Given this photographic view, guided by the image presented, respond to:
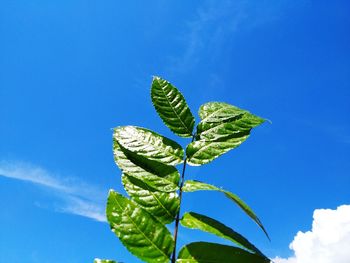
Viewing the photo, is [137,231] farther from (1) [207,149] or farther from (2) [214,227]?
(1) [207,149]

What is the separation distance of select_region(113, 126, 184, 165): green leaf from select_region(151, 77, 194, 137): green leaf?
0.19 m

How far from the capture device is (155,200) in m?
1.87

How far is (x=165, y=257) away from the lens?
1.70 metres

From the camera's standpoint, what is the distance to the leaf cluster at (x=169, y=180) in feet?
A: 5.41

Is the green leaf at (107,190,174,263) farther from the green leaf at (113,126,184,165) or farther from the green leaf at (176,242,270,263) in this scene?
the green leaf at (113,126,184,165)

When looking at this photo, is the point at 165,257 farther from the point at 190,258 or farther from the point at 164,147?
the point at 164,147

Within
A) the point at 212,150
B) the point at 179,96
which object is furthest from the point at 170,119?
the point at 212,150

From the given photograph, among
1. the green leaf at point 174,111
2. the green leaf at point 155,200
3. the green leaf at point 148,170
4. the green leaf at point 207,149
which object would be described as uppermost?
the green leaf at point 174,111

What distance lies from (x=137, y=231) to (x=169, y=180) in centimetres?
33

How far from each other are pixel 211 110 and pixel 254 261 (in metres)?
1.05

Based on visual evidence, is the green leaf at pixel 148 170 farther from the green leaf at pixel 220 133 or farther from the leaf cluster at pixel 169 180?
the green leaf at pixel 220 133

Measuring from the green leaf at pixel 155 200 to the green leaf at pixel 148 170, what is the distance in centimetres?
4

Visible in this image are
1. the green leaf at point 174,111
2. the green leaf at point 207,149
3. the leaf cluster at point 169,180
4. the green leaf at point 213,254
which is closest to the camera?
the green leaf at point 213,254

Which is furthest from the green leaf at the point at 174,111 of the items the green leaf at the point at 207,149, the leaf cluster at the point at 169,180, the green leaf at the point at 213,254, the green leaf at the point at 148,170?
the green leaf at the point at 213,254
